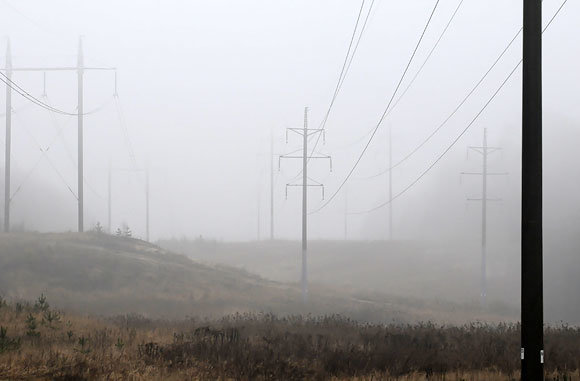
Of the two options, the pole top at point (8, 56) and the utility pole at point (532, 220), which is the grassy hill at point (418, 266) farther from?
the utility pole at point (532, 220)

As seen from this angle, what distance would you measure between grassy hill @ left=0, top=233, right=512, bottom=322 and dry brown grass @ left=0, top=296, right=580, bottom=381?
1586 cm

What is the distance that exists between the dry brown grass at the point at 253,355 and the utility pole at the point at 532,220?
211 cm

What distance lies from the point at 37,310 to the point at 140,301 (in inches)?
613

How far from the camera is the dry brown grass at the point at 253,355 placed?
32.1 feet

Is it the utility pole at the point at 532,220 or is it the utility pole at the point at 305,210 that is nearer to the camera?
the utility pole at the point at 532,220

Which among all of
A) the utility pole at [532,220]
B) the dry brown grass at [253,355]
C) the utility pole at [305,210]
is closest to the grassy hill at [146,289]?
the utility pole at [305,210]

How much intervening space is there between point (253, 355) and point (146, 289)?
2439cm

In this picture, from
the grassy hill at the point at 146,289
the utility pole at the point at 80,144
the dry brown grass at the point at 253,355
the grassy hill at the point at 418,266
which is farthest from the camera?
the grassy hill at the point at 418,266

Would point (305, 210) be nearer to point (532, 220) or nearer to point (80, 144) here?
point (80, 144)

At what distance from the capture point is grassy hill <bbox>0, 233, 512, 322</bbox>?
31.5 metres

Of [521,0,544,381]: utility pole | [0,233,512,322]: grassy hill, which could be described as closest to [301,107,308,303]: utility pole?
[0,233,512,322]: grassy hill

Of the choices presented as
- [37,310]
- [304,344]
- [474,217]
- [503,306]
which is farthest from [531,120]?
[474,217]

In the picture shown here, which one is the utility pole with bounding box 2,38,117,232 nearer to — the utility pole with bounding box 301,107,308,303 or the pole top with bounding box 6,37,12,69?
the pole top with bounding box 6,37,12,69

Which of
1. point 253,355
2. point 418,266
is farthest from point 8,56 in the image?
point 418,266
